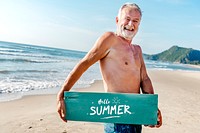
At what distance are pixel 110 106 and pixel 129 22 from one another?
0.71m

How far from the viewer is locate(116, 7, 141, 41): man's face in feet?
7.50

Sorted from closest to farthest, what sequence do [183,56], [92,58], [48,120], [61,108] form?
[61,108], [92,58], [48,120], [183,56]

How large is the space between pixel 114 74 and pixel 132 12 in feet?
1.76

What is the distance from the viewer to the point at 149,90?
2525mm

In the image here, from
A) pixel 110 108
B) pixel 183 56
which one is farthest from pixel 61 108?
pixel 183 56

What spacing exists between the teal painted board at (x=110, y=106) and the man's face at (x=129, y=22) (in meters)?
0.54

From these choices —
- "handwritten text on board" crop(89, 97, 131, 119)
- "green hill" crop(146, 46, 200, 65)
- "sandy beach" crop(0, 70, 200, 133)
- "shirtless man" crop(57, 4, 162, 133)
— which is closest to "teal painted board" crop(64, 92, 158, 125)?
"handwritten text on board" crop(89, 97, 131, 119)

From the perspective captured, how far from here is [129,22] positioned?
7.49 ft

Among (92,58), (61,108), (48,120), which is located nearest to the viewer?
(61,108)

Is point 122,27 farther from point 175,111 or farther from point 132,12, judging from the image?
point 175,111

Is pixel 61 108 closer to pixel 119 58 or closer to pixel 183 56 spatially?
pixel 119 58

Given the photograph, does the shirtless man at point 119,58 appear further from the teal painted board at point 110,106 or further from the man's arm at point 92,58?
the teal painted board at point 110,106

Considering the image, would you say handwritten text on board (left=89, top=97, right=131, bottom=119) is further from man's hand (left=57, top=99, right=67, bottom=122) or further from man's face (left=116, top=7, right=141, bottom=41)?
man's face (left=116, top=7, right=141, bottom=41)

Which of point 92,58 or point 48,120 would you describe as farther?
point 48,120
